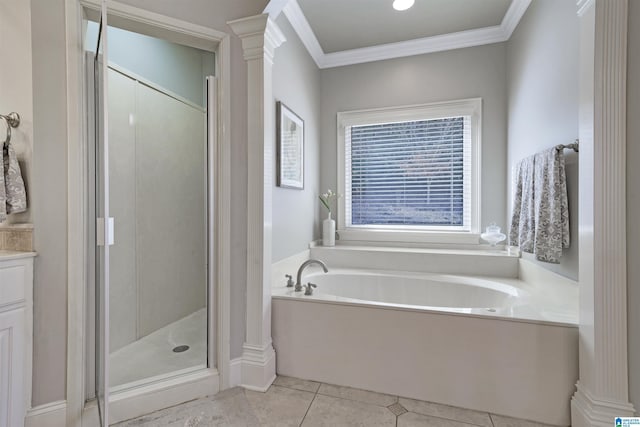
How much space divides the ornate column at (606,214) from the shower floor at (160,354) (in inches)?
80.2

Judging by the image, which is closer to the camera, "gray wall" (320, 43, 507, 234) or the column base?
the column base

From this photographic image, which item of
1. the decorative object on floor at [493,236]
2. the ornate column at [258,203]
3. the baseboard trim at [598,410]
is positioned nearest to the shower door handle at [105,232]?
the ornate column at [258,203]

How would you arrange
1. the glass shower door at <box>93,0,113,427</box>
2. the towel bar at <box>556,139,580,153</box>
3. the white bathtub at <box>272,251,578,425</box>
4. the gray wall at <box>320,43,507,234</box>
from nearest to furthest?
the glass shower door at <box>93,0,113,427</box> → the white bathtub at <box>272,251,578,425</box> → the towel bar at <box>556,139,580,153</box> → the gray wall at <box>320,43,507,234</box>

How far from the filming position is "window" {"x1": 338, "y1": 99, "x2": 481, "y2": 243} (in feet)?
9.29

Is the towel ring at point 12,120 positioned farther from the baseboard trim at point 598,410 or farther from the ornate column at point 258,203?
the baseboard trim at point 598,410

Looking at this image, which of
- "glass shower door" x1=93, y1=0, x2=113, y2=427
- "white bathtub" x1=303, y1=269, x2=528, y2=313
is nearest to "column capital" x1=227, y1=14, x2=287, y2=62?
"glass shower door" x1=93, y1=0, x2=113, y2=427

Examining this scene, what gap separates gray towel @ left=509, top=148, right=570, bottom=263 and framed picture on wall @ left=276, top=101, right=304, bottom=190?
175 cm

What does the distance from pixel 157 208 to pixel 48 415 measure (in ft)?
A: 4.99

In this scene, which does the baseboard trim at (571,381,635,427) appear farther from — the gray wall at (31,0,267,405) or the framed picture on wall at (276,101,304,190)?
the gray wall at (31,0,267,405)

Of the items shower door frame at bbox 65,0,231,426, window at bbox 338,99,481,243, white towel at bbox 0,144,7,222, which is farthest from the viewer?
window at bbox 338,99,481,243

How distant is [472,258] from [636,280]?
1304mm

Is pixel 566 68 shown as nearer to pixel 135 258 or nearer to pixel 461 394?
pixel 461 394

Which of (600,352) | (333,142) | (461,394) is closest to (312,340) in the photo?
(461,394)

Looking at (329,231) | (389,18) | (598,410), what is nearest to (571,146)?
(598,410)
